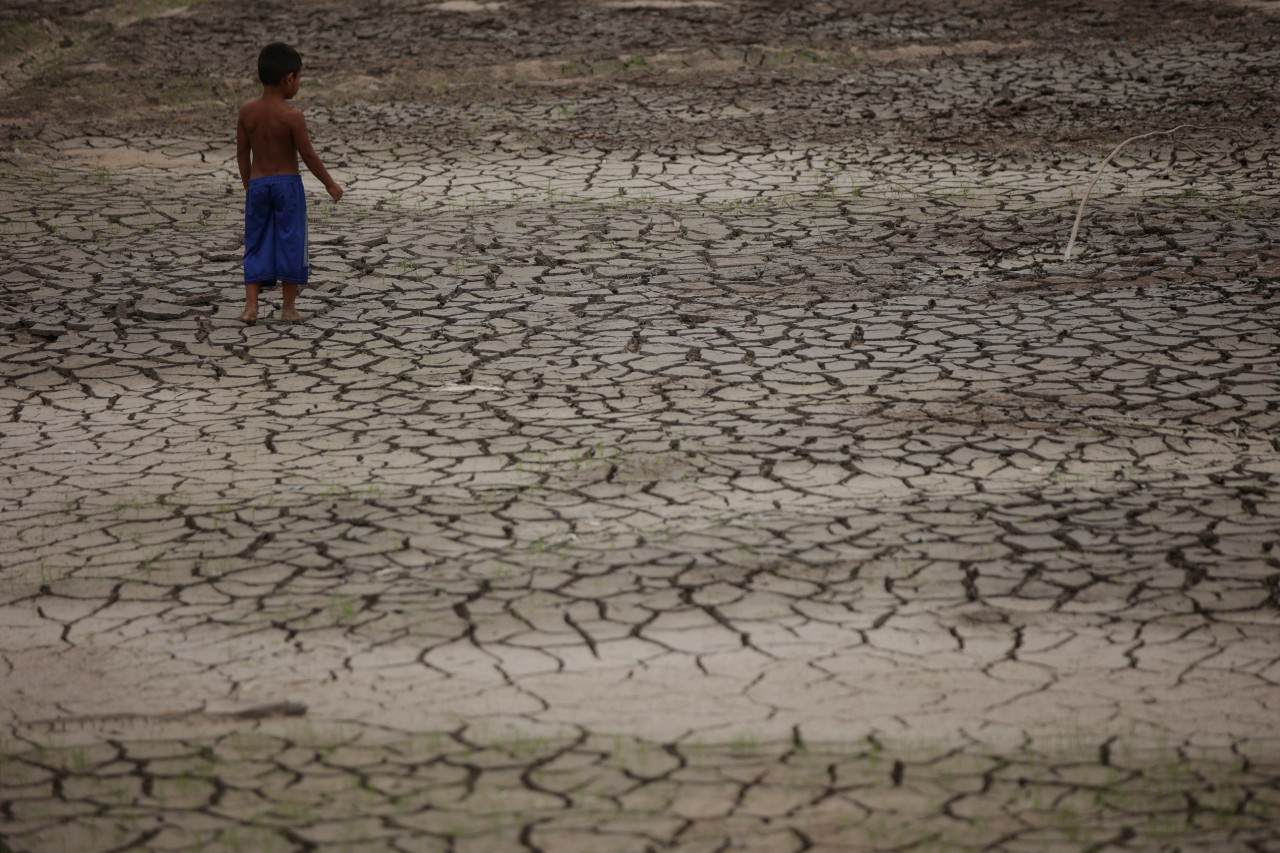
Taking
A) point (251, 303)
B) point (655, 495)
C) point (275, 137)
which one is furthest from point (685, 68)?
point (655, 495)

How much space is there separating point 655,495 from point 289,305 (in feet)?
9.03

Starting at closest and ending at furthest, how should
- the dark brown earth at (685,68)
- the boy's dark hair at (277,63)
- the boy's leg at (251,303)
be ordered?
1. the boy's dark hair at (277,63)
2. the boy's leg at (251,303)
3. the dark brown earth at (685,68)

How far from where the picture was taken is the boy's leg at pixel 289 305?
6.39 metres

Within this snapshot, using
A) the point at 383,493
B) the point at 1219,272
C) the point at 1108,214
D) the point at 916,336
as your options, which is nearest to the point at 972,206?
the point at 1108,214

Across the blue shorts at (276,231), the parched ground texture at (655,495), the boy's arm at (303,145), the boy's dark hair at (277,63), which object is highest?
the boy's dark hair at (277,63)

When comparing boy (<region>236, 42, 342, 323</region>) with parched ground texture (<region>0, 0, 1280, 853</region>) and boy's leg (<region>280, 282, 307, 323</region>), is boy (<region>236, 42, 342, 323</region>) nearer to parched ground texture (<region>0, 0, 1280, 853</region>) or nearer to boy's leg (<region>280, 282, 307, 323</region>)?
boy's leg (<region>280, 282, 307, 323</region>)

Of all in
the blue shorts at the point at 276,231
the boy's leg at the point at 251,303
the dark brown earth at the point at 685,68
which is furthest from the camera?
the dark brown earth at the point at 685,68

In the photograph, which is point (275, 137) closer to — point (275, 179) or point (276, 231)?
point (275, 179)

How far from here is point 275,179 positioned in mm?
6211

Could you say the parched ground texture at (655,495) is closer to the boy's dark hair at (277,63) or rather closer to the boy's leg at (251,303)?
the boy's leg at (251,303)

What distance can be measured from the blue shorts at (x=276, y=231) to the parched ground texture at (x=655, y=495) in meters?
0.29

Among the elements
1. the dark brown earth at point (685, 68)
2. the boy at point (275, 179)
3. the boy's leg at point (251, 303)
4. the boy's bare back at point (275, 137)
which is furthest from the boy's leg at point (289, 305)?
the dark brown earth at point (685, 68)

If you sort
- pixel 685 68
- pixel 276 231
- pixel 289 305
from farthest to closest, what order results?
pixel 685 68, pixel 289 305, pixel 276 231

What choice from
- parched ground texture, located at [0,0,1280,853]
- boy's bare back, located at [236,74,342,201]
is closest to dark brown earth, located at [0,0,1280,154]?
parched ground texture, located at [0,0,1280,853]
